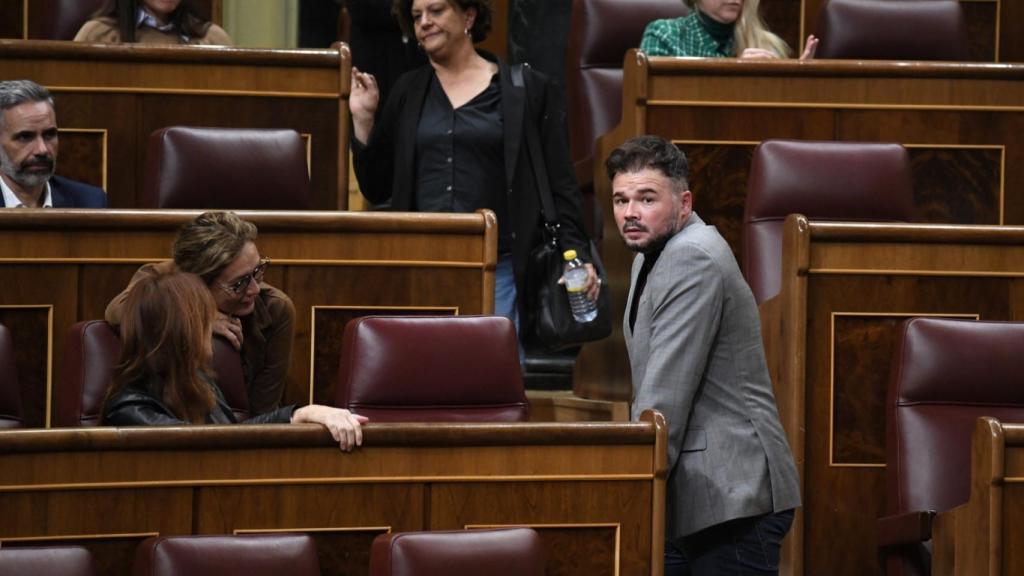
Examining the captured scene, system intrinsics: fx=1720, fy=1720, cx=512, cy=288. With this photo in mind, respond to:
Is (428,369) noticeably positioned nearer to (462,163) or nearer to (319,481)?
(319,481)

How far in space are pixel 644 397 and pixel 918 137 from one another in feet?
2.21

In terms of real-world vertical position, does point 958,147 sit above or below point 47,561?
above

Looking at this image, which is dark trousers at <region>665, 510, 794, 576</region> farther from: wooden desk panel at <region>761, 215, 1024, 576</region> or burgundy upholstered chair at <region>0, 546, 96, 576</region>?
burgundy upholstered chair at <region>0, 546, 96, 576</region>

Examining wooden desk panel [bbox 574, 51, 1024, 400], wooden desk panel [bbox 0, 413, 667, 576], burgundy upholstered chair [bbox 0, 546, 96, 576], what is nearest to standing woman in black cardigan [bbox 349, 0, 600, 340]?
wooden desk panel [bbox 574, 51, 1024, 400]

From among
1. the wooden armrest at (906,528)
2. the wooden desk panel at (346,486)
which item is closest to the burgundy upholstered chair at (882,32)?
the wooden armrest at (906,528)

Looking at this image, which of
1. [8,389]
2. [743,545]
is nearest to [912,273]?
[743,545]

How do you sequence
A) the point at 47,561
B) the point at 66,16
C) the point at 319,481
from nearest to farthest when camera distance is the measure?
the point at 47,561
the point at 319,481
the point at 66,16

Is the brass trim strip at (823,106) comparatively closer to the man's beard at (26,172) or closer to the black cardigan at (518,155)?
the black cardigan at (518,155)

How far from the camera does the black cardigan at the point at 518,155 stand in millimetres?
1529

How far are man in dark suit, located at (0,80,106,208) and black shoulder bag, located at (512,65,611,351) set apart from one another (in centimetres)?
40

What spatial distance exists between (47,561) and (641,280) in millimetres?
437

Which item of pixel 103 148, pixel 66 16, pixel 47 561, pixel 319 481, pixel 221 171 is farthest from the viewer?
pixel 66 16

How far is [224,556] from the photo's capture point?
3.03 ft

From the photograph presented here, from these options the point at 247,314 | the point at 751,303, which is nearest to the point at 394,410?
the point at 247,314
